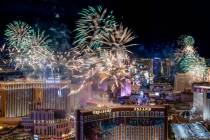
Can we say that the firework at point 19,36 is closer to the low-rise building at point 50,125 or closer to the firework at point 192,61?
the low-rise building at point 50,125

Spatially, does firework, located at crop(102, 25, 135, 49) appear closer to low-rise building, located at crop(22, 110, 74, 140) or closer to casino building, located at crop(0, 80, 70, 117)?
low-rise building, located at crop(22, 110, 74, 140)

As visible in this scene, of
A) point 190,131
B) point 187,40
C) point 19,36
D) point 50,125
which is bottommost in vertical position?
point 190,131

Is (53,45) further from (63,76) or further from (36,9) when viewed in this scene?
(36,9)

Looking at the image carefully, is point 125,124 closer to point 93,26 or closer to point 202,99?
point 93,26

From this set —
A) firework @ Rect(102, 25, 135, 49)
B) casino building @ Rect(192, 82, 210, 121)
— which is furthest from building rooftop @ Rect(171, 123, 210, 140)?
firework @ Rect(102, 25, 135, 49)

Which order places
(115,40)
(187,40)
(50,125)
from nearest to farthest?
(115,40), (50,125), (187,40)

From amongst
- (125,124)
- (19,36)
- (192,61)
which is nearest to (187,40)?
(192,61)

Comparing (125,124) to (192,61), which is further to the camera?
(192,61)
